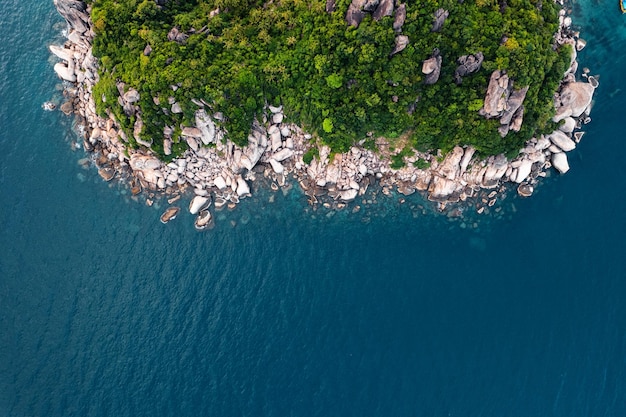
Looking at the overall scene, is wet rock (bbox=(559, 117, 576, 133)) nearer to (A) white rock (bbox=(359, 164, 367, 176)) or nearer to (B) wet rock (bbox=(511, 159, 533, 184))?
(B) wet rock (bbox=(511, 159, 533, 184))

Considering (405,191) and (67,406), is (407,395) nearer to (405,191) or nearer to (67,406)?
(405,191)

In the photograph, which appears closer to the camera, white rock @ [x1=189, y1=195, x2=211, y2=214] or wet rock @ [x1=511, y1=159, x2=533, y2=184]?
wet rock @ [x1=511, y1=159, x2=533, y2=184]

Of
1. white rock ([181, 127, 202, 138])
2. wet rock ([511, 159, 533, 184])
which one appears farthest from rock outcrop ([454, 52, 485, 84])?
white rock ([181, 127, 202, 138])

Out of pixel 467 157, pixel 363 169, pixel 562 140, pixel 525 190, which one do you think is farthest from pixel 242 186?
pixel 562 140

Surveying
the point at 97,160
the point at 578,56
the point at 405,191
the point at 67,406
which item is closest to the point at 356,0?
the point at 405,191

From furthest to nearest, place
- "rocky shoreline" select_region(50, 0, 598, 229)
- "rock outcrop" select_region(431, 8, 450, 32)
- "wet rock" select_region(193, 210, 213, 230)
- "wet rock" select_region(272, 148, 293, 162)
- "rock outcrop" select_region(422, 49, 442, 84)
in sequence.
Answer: "wet rock" select_region(193, 210, 213, 230)
"wet rock" select_region(272, 148, 293, 162)
"rocky shoreline" select_region(50, 0, 598, 229)
"rock outcrop" select_region(422, 49, 442, 84)
"rock outcrop" select_region(431, 8, 450, 32)

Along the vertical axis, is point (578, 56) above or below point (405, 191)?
above

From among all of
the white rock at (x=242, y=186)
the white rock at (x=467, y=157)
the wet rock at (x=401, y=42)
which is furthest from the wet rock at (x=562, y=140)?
the white rock at (x=242, y=186)
